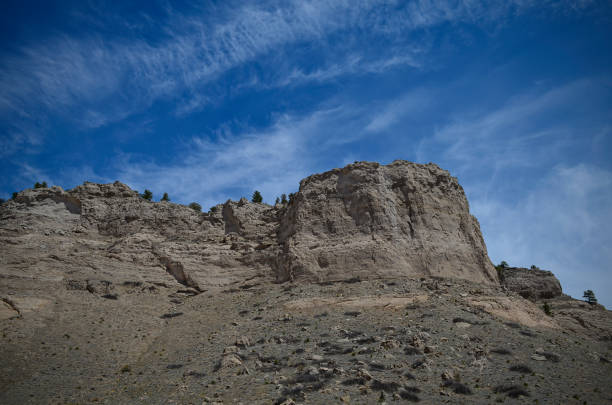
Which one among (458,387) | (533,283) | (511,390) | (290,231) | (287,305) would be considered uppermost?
(290,231)

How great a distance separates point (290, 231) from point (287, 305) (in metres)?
8.65

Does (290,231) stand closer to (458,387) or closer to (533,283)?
(458,387)

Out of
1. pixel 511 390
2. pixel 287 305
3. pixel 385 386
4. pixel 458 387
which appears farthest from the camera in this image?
pixel 287 305

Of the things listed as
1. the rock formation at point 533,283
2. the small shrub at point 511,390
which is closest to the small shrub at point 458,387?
the small shrub at point 511,390

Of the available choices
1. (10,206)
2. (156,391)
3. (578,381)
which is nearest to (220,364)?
(156,391)

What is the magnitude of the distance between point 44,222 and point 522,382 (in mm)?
35015

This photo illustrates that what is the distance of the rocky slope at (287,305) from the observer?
1902 centimetres

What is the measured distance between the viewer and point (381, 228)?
33094mm

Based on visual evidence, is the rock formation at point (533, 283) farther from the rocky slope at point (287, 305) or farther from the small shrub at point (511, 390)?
the small shrub at point (511, 390)

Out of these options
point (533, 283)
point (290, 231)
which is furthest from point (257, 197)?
point (533, 283)

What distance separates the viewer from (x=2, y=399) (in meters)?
18.6

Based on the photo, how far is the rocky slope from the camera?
19.0 metres

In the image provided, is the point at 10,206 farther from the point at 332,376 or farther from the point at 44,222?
the point at 332,376

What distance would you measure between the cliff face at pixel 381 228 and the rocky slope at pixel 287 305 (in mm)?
129
